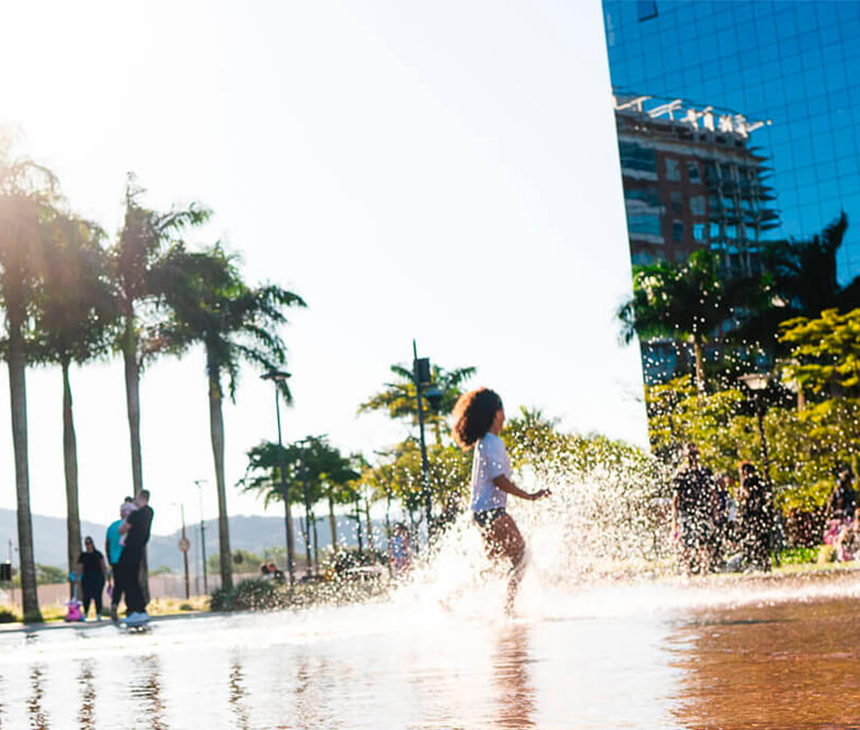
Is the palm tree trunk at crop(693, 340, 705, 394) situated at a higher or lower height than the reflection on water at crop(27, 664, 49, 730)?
higher

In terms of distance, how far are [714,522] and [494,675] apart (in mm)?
12364

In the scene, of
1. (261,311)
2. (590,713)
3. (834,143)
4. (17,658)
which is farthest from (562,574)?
(834,143)

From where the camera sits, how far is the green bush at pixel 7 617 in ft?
106

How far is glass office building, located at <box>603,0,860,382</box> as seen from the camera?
8650 centimetres

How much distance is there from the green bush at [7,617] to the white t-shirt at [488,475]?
25947 millimetres

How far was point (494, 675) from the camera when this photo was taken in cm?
492

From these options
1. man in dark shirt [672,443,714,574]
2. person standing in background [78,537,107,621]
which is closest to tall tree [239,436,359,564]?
person standing in background [78,537,107,621]

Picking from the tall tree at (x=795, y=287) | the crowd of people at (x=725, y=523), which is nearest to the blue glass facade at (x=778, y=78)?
the tall tree at (x=795, y=287)

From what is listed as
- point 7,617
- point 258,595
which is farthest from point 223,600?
point 7,617

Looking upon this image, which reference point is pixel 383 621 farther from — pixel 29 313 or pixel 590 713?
pixel 29 313

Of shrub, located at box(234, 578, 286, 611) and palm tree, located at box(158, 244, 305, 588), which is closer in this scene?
shrub, located at box(234, 578, 286, 611)

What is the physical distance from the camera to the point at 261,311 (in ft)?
143

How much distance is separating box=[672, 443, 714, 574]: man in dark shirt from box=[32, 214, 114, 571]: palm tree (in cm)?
2240

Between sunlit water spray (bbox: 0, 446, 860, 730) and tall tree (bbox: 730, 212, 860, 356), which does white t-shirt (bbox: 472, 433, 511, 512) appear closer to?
sunlit water spray (bbox: 0, 446, 860, 730)
